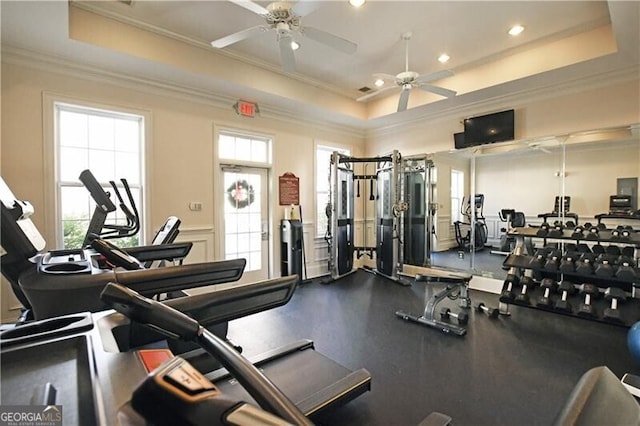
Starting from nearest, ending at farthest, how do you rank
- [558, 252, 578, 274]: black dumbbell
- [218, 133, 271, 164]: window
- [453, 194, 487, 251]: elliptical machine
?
[558, 252, 578, 274]: black dumbbell
[218, 133, 271, 164]: window
[453, 194, 487, 251]: elliptical machine

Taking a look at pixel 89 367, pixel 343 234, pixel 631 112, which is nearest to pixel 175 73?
pixel 343 234

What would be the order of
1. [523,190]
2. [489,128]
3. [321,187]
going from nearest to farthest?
[523,190]
[489,128]
[321,187]

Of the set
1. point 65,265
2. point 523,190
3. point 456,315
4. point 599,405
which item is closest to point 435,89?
point 523,190

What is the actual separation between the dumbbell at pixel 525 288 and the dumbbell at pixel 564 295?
0.26m

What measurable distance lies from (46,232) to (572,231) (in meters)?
6.39

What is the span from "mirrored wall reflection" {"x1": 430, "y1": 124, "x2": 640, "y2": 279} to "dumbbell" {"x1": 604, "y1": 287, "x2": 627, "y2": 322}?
3.71ft

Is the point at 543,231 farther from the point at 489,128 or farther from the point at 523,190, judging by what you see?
the point at 489,128

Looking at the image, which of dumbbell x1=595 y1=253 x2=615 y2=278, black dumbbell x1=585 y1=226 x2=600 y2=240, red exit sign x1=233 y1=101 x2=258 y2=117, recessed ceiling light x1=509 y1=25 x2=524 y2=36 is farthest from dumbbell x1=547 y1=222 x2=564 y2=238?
red exit sign x1=233 y1=101 x2=258 y2=117

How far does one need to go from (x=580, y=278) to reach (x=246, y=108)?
5.26 metres

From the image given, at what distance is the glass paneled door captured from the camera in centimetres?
489

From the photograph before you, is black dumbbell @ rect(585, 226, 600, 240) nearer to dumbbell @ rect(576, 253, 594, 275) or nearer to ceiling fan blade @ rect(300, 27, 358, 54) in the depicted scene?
dumbbell @ rect(576, 253, 594, 275)

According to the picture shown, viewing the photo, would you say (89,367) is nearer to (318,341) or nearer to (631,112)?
(318,341)

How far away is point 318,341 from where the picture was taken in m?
3.14

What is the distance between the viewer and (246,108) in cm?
491
